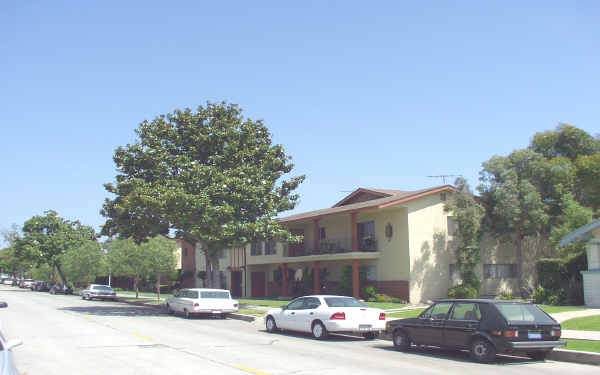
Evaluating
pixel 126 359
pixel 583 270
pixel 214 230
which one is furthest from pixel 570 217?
pixel 126 359

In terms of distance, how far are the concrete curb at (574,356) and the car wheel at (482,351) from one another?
1659 millimetres

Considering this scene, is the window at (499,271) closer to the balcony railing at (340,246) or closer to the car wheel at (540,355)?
the balcony railing at (340,246)

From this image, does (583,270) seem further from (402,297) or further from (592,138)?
(592,138)

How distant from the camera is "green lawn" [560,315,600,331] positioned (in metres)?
16.6

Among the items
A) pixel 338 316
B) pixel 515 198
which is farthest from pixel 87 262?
pixel 338 316

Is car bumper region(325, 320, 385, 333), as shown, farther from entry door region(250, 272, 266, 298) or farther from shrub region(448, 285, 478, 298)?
entry door region(250, 272, 266, 298)

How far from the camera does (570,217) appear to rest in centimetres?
3000

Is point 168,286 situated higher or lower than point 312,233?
lower

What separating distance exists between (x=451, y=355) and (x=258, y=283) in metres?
32.3

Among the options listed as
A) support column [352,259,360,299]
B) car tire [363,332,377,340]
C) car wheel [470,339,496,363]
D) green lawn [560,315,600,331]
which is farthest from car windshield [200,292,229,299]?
car wheel [470,339,496,363]

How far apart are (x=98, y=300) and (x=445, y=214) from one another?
27366 mm

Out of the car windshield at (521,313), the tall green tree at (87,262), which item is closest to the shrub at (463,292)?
the car windshield at (521,313)

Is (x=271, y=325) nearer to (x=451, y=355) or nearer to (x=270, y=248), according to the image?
(x=451, y=355)

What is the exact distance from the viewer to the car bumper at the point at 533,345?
1175 cm
